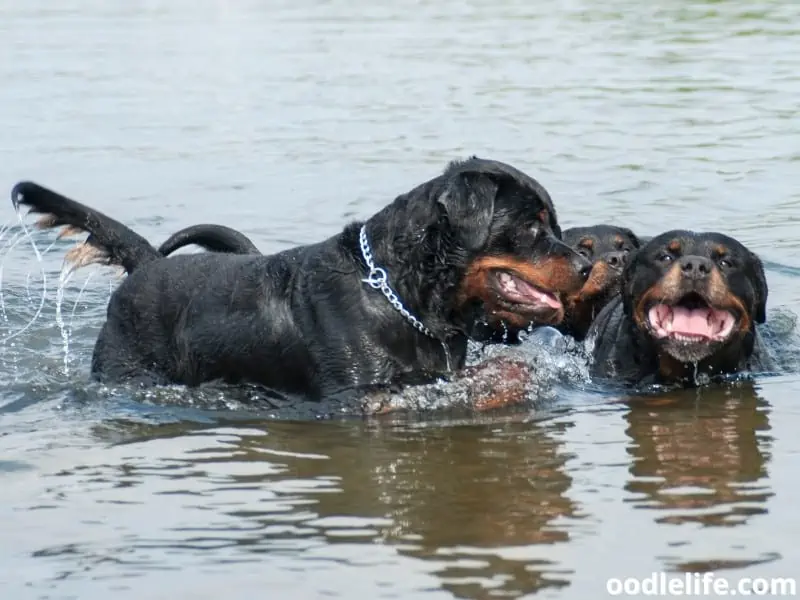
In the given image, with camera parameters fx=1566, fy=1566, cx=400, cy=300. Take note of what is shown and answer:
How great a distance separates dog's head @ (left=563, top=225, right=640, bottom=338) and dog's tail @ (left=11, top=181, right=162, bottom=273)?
8.32ft

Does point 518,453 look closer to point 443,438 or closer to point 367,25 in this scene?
point 443,438

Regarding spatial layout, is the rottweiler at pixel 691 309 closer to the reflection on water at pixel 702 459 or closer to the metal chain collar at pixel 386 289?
the reflection on water at pixel 702 459

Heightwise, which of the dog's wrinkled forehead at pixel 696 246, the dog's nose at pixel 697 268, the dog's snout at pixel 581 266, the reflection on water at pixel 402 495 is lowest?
the reflection on water at pixel 402 495

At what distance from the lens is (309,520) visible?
5688 millimetres

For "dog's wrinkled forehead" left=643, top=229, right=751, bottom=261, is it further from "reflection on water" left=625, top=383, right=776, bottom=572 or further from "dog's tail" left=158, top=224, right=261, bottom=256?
"dog's tail" left=158, top=224, right=261, bottom=256

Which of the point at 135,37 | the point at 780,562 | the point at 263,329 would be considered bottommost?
the point at 780,562

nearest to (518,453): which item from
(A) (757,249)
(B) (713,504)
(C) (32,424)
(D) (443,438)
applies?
(D) (443,438)

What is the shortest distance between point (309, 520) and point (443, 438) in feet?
4.47

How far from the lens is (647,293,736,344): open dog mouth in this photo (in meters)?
7.91

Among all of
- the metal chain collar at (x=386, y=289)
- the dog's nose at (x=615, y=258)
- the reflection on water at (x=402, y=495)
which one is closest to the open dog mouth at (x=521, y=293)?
the metal chain collar at (x=386, y=289)

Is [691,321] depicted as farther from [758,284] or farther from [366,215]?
[366,215]

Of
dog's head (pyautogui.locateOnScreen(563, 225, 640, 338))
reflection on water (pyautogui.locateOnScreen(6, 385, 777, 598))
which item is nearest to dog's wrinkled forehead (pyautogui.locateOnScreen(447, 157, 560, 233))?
reflection on water (pyautogui.locateOnScreen(6, 385, 777, 598))

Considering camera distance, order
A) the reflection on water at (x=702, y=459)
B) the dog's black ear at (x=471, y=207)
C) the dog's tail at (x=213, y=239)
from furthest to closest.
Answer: the dog's tail at (x=213, y=239) → the dog's black ear at (x=471, y=207) → the reflection on water at (x=702, y=459)

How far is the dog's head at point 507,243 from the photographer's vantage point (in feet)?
22.2
